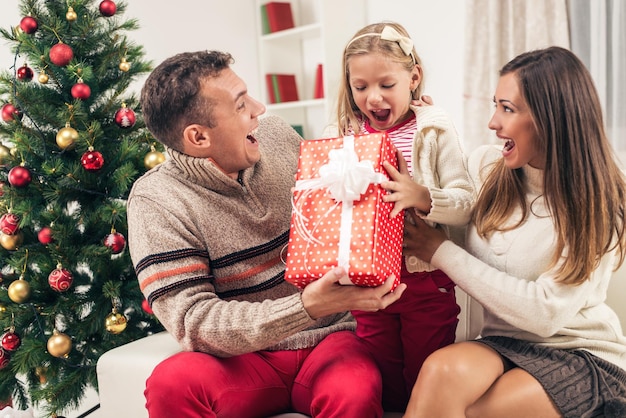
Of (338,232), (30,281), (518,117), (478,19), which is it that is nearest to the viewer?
(338,232)

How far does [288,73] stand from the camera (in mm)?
4496

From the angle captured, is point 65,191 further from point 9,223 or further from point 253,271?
point 253,271

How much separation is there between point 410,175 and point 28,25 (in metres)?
1.36

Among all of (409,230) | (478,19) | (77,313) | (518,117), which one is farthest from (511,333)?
(478,19)

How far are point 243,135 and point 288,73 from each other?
2.93m

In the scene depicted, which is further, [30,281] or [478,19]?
[478,19]

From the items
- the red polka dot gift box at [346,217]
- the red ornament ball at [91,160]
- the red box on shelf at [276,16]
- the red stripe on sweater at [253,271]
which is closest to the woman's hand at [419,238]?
the red polka dot gift box at [346,217]

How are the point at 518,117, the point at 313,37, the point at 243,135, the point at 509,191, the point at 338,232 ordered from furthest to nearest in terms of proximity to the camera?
the point at 313,37
the point at 243,135
the point at 509,191
the point at 518,117
the point at 338,232

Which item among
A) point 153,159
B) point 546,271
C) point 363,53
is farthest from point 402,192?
point 153,159

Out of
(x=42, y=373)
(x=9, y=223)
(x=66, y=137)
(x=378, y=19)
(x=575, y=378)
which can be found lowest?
(x=42, y=373)

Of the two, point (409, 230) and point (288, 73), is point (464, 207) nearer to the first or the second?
point (409, 230)

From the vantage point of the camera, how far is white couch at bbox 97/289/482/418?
1.62m

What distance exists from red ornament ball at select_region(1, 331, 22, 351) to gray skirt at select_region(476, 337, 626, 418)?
61.3 inches

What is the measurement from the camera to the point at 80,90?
202 cm
